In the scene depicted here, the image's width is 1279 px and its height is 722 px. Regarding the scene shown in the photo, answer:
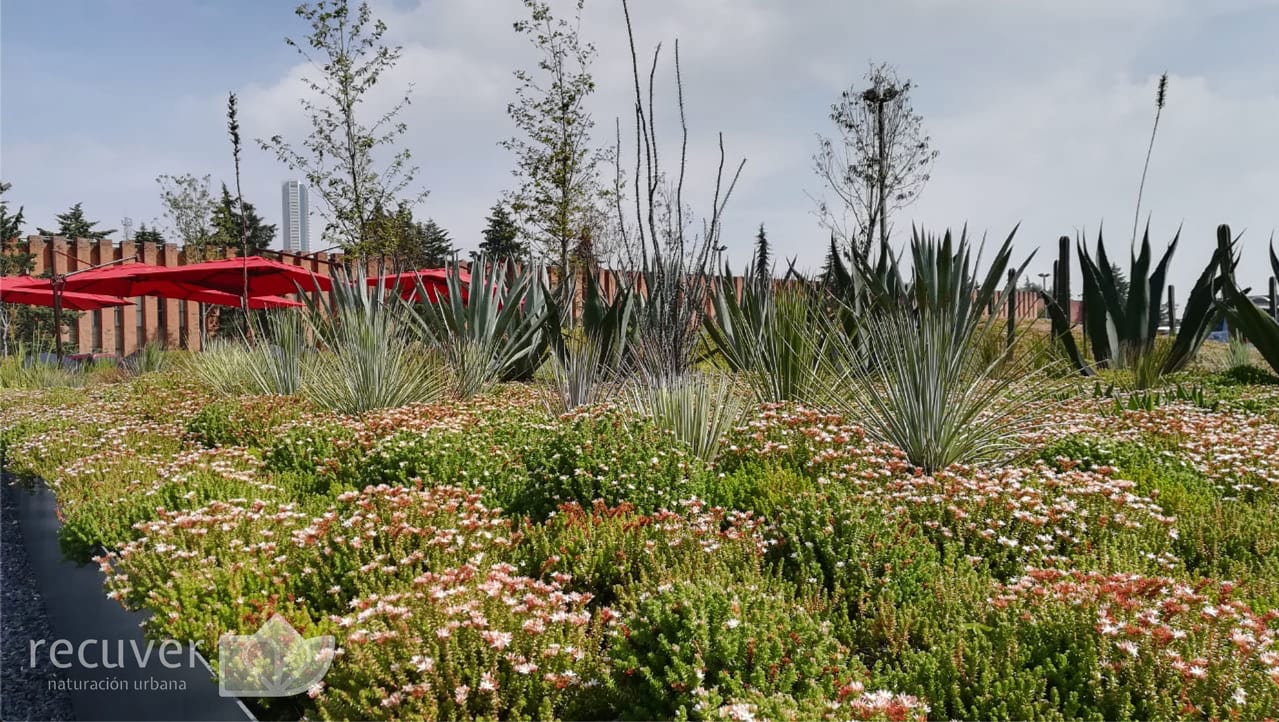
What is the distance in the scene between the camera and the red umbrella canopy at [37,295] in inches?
525

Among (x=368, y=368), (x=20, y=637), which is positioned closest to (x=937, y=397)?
(x=20, y=637)

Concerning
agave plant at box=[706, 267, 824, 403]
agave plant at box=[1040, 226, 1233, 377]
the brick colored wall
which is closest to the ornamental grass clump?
agave plant at box=[706, 267, 824, 403]

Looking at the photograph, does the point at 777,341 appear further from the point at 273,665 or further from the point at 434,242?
the point at 434,242

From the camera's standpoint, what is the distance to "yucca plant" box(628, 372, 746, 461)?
5.32 m

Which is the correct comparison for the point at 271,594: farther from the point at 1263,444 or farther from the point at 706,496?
the point at 1263,444

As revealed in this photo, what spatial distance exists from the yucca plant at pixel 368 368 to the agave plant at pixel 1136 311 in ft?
23.1

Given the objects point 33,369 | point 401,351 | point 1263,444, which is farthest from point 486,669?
point 33,369

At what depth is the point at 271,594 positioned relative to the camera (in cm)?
324

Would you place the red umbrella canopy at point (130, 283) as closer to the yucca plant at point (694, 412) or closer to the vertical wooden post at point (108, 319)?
the yucca plant at point (694, 412)

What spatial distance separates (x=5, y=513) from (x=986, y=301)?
22.8 feet

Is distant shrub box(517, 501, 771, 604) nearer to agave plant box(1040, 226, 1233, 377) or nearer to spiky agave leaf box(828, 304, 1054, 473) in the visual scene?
spiky agave leaf box(828, 304, 1054, 473)

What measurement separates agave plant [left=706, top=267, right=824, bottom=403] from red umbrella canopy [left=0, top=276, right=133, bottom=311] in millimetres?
11570

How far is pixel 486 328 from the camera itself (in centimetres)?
962

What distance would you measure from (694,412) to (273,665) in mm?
3137
